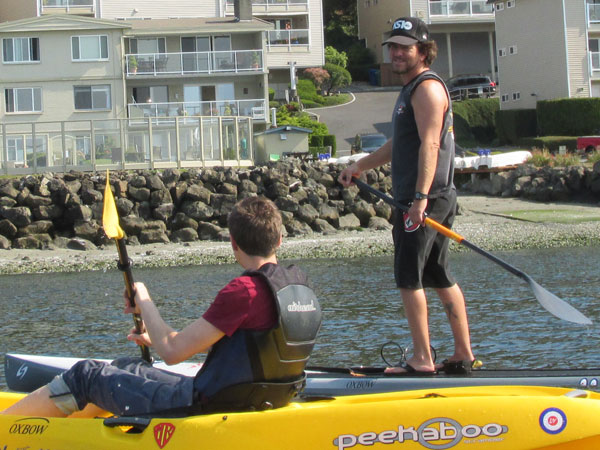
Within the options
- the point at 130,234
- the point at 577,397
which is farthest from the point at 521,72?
the point at 577,397

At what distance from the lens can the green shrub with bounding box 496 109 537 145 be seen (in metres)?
41.6

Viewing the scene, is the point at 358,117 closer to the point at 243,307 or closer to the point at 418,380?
the point at 418,380

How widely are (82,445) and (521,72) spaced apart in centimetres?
4458

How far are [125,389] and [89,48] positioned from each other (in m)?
37.1

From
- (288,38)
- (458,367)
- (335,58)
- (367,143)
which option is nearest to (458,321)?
(458,367)

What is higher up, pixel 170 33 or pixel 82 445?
pixel 170 33

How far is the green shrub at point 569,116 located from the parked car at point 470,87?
31.0ft

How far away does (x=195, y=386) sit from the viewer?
14.3ft

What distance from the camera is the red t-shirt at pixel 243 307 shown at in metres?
4.02

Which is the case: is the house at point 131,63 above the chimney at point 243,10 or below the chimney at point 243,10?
below

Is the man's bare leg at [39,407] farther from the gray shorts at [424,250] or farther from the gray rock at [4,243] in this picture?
the gray rock at [4,243]

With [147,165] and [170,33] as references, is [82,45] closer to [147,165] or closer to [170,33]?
[170,33]

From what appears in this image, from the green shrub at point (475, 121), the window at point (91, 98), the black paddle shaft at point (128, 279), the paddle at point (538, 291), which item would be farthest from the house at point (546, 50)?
the black paddle shaft at point (128, 279)

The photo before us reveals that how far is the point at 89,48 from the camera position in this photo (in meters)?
39.5
